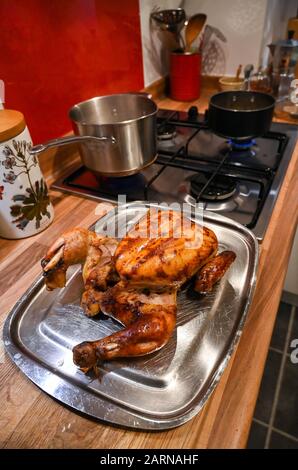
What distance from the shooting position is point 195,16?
1.29 metres

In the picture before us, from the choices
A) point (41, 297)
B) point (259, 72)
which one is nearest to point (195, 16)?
point (259, 72)

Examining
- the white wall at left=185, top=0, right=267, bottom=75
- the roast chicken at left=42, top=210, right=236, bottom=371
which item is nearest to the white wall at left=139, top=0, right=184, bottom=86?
the white wall at left=185, top=0, right=267, bottom=75

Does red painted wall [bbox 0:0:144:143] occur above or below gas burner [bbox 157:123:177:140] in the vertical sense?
above

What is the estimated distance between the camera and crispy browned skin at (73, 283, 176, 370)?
45cm

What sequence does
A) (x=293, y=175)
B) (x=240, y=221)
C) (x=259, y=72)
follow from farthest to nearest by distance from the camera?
(x=259, y=72)
(x=293, y=175)
(x=240, y=221)

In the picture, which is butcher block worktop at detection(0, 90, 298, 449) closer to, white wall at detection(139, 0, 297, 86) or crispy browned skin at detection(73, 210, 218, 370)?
crispy browned skin at detection(73, 210, 218, 370)

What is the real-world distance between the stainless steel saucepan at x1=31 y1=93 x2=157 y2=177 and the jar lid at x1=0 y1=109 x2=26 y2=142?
0.17ft

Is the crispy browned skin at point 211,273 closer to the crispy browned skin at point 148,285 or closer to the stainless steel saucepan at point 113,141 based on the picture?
the crispy browned skin at point 148,285

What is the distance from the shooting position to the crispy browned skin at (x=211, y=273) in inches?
21.1

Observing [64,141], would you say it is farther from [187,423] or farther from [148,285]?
[187,423]

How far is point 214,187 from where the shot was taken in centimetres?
81
